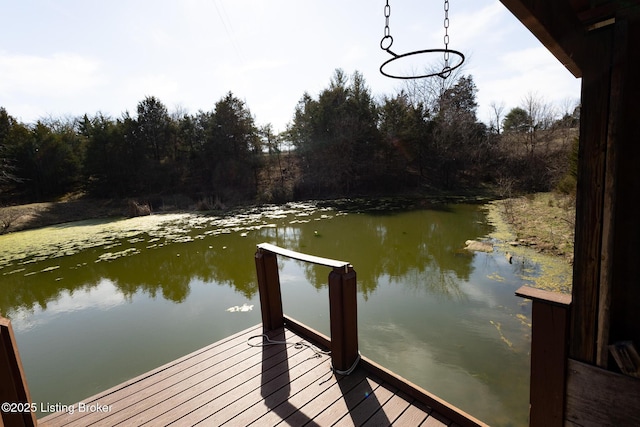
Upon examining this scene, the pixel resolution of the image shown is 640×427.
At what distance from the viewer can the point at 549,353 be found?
115 centimetres

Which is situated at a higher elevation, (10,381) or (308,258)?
(308,258)

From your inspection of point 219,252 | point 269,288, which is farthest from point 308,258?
point 219,252

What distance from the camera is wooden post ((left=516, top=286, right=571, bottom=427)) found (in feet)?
3.68

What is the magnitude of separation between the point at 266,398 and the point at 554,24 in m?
2.13

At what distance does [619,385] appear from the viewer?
1.03 meters

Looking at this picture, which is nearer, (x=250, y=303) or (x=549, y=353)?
(x=549, y=353)

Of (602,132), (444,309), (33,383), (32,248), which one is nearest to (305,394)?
(602,132)

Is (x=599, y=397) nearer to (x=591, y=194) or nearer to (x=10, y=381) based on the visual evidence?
(x=591, y=194)

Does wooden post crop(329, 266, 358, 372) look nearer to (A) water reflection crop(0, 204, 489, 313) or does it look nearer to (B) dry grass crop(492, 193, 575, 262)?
(A) water reflection crop(0, 204, 489, 313)

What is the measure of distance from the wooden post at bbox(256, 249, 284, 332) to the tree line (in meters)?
13.0

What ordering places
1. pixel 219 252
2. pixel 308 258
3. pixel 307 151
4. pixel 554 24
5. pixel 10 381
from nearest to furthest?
pixel 554 24
pixel 10 381
pixel 308 258
pixel 219 252
pixel 307 151

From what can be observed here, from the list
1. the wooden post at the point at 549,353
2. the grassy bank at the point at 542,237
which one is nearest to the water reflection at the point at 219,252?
the grassy bank at the point at 542,237

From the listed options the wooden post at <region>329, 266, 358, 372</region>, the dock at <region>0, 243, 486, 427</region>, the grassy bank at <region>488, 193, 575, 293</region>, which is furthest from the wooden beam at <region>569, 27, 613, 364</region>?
the grassy bank at <region>488, 193, 575, 293</region>

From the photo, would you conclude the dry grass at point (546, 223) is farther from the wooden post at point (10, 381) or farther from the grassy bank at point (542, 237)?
the wooden post at point (10, 381)
